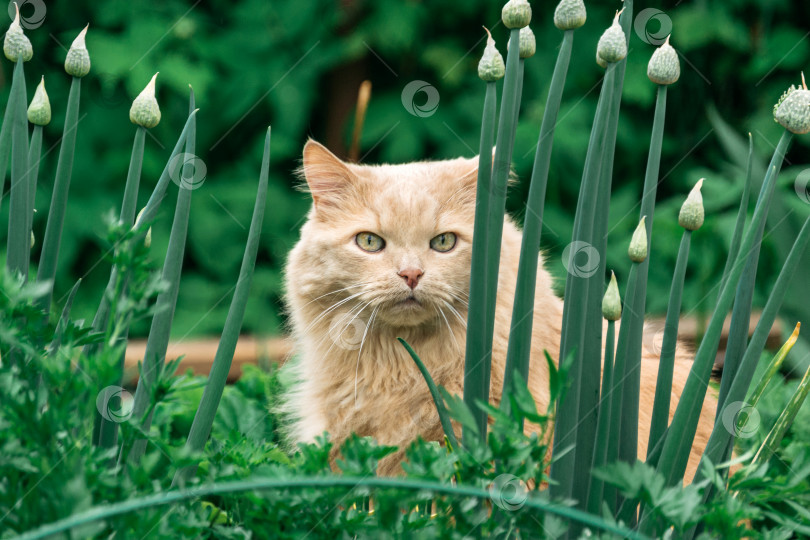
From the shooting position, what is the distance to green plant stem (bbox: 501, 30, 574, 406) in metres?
0.85

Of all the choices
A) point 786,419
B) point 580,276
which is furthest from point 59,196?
point 786,419

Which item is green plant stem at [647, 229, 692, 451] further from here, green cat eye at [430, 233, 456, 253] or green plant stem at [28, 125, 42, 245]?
green plant stem at [28, 125, 42, 245]

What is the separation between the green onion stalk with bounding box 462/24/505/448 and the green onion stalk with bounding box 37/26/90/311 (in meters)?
0.51

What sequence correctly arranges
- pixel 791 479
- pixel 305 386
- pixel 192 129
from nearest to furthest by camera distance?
pixel 791 479
pixel 192 129
pixel 305 386

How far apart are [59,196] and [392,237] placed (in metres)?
0.67

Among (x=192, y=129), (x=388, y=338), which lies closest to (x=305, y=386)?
(x=388, y=338)

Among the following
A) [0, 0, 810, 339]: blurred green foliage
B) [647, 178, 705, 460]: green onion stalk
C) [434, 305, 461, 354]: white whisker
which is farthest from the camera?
[0, 0, 810, 339]: blurred green foliage

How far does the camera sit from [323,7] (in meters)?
3.07

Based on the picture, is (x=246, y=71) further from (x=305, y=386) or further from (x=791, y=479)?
(x=791, y=479)

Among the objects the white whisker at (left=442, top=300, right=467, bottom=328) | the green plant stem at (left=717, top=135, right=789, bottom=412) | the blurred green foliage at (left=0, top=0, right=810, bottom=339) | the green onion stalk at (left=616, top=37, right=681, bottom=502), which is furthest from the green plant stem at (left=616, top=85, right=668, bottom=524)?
the blurred green foliage at (left=0, top=0, right=810, bottom=339)

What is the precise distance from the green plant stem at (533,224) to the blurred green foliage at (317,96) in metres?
1.97

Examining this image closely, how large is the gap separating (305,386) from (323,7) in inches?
76.8

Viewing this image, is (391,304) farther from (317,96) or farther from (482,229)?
(317,96)

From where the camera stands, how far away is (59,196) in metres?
0.99
